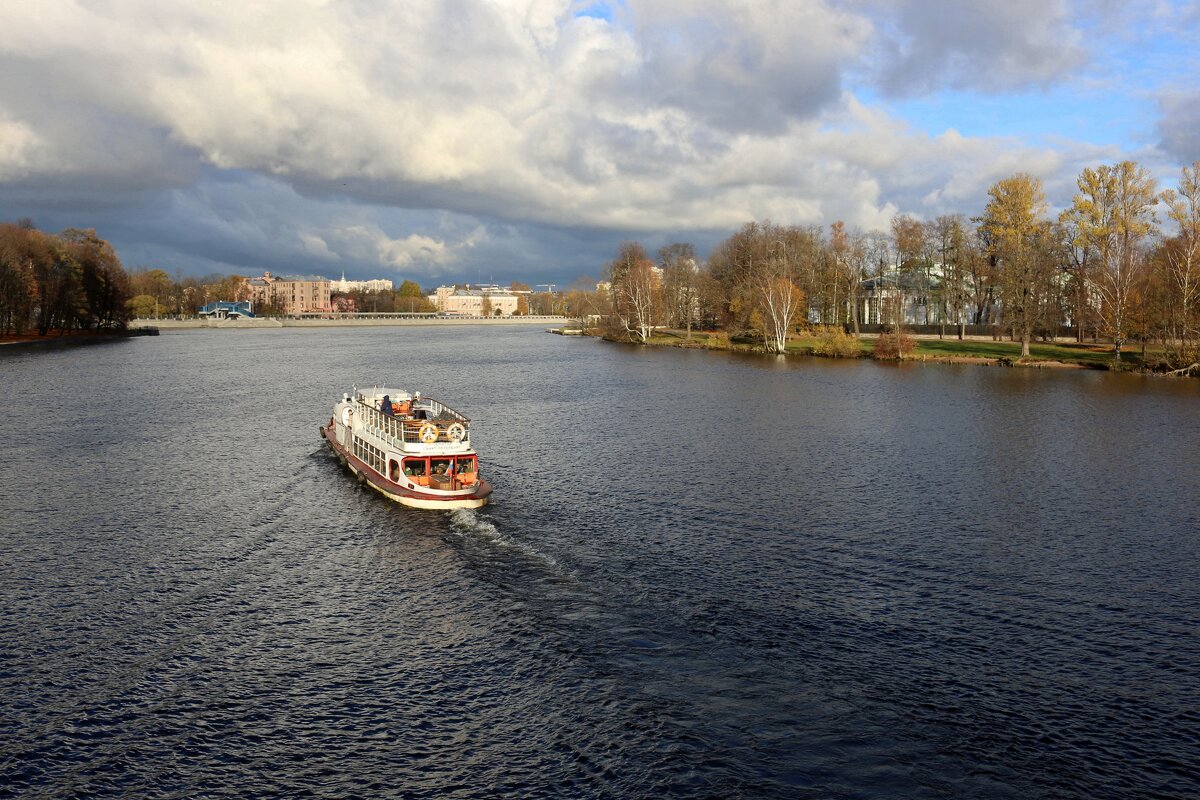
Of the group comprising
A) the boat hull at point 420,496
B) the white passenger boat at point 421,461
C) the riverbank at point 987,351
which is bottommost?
the boat hull at point 420,496

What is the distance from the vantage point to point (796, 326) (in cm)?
15662

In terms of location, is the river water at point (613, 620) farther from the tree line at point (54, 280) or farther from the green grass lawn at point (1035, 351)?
the tree line at point (54, 280)

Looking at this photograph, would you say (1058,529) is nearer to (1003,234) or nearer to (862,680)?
(862,680)

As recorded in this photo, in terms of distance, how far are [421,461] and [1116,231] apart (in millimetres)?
108283

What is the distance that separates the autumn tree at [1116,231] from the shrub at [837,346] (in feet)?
113

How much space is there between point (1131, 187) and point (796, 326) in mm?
57511

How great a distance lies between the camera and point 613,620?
29.5 metres

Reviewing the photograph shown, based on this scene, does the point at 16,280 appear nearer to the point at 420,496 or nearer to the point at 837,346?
the point at 837,346

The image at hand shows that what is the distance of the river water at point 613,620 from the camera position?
21.5 m

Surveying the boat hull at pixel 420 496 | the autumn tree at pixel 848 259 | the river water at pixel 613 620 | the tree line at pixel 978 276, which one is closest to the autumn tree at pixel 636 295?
the tree line at pixel 978 276

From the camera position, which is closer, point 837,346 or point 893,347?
point 893,347

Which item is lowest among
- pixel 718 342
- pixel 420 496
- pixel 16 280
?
pixel 420 496

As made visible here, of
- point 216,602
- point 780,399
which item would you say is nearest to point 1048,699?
point 216,602

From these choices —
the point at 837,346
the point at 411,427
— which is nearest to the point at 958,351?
the point at 837,346
